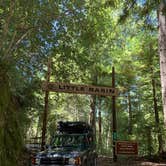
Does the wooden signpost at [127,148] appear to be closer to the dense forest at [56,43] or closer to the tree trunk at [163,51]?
the dense forest at [56,43]

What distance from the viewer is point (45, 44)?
1355 centimetres

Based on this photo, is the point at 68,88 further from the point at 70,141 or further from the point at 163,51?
the point at 163,51

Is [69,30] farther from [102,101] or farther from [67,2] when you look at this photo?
[102,101]

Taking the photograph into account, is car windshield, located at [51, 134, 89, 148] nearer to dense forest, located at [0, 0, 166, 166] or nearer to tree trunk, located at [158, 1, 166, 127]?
dense forest, located at [0, 0, 166, 166]

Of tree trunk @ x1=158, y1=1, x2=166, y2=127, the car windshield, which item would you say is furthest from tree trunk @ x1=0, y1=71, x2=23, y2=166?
tree trunk @ x1=158, y1=1, x2=166, y2=127

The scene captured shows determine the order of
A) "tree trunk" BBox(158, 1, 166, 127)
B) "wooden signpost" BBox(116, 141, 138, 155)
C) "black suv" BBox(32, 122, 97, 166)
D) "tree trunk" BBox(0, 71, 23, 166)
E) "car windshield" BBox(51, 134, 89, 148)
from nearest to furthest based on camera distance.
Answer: "tree trunk" BBox(0, 71, 23, 166), "tree trunk" BBox(158, 1, 166, 127), "black suv" BBox(32, 122, 97, 166), "car windshield" BBox(51, 134, 89, 148), "wooden signpost" BBox(116, 141, 138, 155)

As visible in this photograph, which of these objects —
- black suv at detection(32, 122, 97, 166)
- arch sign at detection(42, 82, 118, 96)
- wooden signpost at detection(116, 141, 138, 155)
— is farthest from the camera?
wooden signpost at detection(116, 141, 138, 155)

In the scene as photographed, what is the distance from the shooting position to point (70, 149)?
1072 cm

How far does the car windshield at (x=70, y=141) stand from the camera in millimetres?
11102

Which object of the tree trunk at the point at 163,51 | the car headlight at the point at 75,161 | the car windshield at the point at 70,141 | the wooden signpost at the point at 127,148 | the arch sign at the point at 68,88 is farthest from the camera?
the wooden signpost at the point at 127,148

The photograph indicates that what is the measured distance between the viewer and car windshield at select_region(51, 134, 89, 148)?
36.4ft

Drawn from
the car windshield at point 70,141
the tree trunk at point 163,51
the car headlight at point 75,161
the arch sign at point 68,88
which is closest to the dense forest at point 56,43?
the tree trunk at point 163,51

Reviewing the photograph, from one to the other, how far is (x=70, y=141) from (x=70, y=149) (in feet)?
1.77

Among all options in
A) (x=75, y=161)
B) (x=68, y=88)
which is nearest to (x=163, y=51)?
(x=75, y=161)
